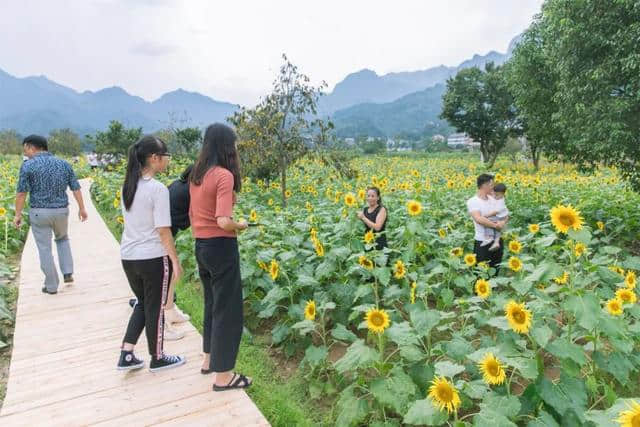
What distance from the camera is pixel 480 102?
22609mm

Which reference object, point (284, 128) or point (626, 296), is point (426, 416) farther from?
point (284, 128)

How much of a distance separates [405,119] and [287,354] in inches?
7832

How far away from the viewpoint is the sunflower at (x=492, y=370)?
2.01m

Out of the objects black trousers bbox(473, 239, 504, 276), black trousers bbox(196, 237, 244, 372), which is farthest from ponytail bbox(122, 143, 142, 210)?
black trousers bbox(473, 239, 504, 276)

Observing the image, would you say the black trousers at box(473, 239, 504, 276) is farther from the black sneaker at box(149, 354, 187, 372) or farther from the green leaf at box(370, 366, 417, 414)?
the black sneaker at box(149, 354, 187, 372)

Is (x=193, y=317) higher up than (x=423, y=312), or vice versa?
(x=423, y=312)

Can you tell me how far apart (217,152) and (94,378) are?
1.79 m

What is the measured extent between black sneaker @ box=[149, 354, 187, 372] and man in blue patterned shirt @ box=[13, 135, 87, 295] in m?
2.23

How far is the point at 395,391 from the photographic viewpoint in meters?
2.26

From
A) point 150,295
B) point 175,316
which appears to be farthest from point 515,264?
point 175,316

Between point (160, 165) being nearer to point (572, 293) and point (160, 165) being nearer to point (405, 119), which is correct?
point (572, 293)

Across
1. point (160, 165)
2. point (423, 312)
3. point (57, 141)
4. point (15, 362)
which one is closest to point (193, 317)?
point (15, 362)

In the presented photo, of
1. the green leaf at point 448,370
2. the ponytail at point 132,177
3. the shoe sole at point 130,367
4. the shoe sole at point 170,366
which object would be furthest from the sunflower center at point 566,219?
the shoe sole at point 130,367

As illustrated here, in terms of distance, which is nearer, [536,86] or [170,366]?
→ [170,366]
